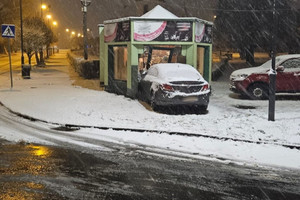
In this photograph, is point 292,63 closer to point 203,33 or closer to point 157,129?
point 203,33

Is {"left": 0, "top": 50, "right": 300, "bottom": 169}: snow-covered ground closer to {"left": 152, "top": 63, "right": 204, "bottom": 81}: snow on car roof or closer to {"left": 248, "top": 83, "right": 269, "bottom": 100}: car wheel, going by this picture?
{"left": 248, "top": 83, "right": 269, "bottom": 100}: car wheel

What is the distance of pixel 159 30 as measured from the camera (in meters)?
14.5

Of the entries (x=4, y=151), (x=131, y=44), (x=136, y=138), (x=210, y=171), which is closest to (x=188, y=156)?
(x=210, y=171)

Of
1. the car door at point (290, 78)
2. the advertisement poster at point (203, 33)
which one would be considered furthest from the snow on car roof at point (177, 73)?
the car door at point (290, 78)

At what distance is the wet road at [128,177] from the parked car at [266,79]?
8328 mm

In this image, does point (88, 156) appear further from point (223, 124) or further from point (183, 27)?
point (183, 27)

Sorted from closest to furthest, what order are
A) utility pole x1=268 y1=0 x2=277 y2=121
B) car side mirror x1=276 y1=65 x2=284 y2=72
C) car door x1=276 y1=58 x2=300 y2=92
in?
1. utility pole x1=268 y1=0 x2=277 y2=121
2. car side mirror x1=276 y1=65 x2=284 y2=72
3. car door x1=276 y1=58 x2=300 y2=92

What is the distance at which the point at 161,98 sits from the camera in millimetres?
11383

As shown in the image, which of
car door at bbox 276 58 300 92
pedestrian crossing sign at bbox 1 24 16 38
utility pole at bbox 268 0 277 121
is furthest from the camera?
pedestrian crossing sign at bbox 1 24 16 38

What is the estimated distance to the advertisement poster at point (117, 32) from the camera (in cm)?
1492

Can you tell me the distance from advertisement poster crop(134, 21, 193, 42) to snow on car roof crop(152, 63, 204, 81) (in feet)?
6.75

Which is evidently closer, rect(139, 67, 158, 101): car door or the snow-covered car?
the snow-covered car

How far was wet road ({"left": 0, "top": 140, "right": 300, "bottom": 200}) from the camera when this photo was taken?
522cm

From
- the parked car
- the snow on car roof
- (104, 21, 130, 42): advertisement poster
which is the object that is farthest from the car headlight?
(104, 21, 130, 42): advertisement poster
